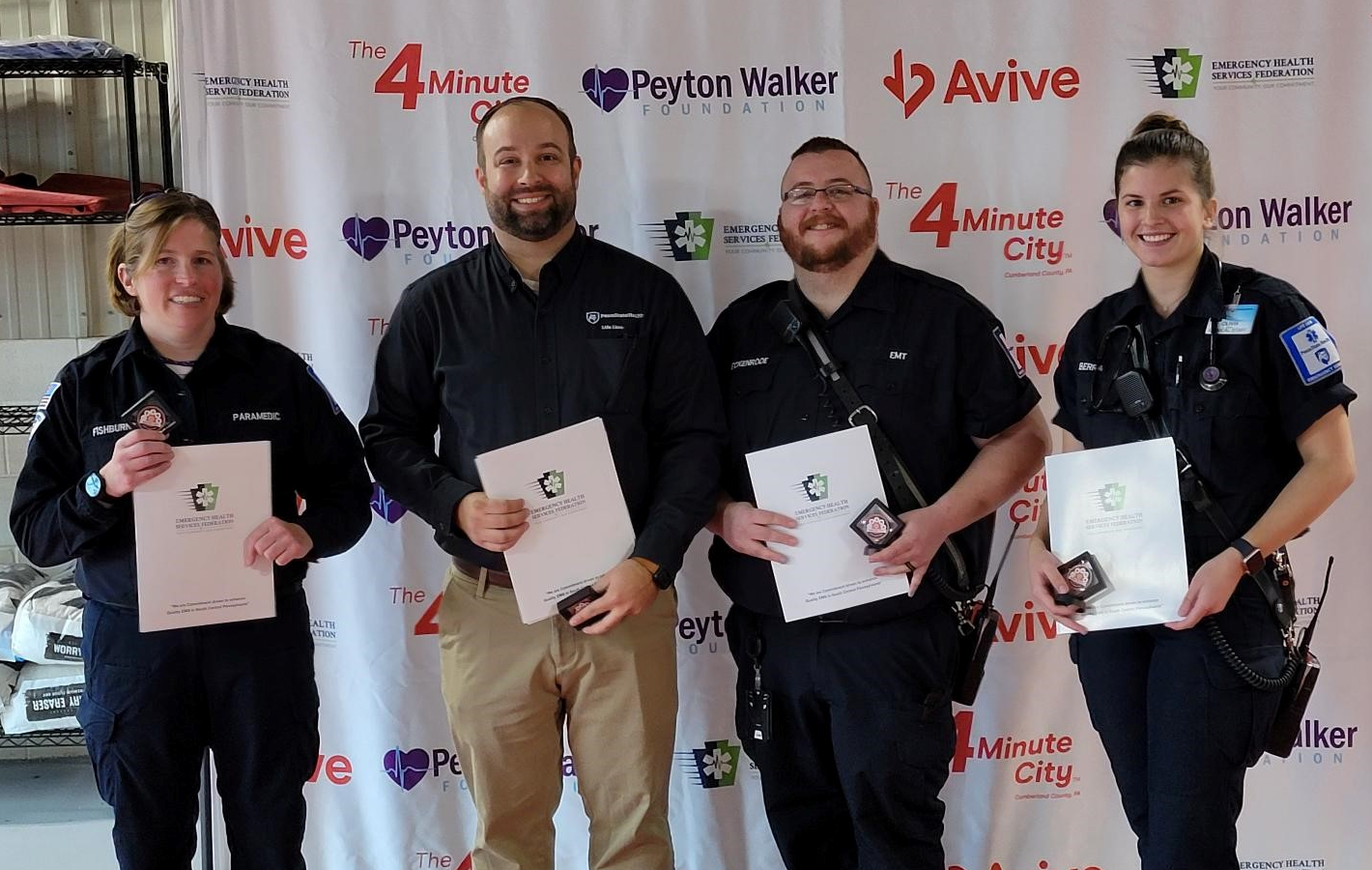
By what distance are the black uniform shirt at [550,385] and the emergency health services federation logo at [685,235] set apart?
0.56 metres

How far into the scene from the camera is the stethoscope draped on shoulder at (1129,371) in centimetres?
216

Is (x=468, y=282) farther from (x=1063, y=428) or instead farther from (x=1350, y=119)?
(x=1350, y=119)

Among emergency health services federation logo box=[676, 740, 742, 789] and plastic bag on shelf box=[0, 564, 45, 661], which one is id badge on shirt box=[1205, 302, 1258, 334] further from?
plastic bag on shelf box=[0, 564, 45, 661]

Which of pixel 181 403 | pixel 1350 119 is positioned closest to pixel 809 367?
pixel 181 403

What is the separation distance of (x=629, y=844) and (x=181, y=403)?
133 centimetres

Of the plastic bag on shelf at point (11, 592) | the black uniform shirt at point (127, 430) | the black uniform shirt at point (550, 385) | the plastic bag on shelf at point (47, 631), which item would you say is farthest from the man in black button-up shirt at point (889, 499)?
the plastic bag on shelf at point (11, 592)

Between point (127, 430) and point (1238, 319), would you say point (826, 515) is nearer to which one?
point (1238, 319)

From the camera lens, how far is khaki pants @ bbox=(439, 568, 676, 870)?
2.37 m

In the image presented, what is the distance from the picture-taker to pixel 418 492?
91.6 inches

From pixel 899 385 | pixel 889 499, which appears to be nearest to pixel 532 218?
pixel 899 385

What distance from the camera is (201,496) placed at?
7.14 feet

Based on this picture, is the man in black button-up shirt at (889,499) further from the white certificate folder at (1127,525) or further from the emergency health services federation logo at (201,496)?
the emergency health services federation logo at (201,496)

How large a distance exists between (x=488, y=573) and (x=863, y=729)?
0.89 metres

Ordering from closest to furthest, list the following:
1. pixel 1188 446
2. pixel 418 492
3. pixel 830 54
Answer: pixel 1188 446, pixel 418 492, pixel 830 54
